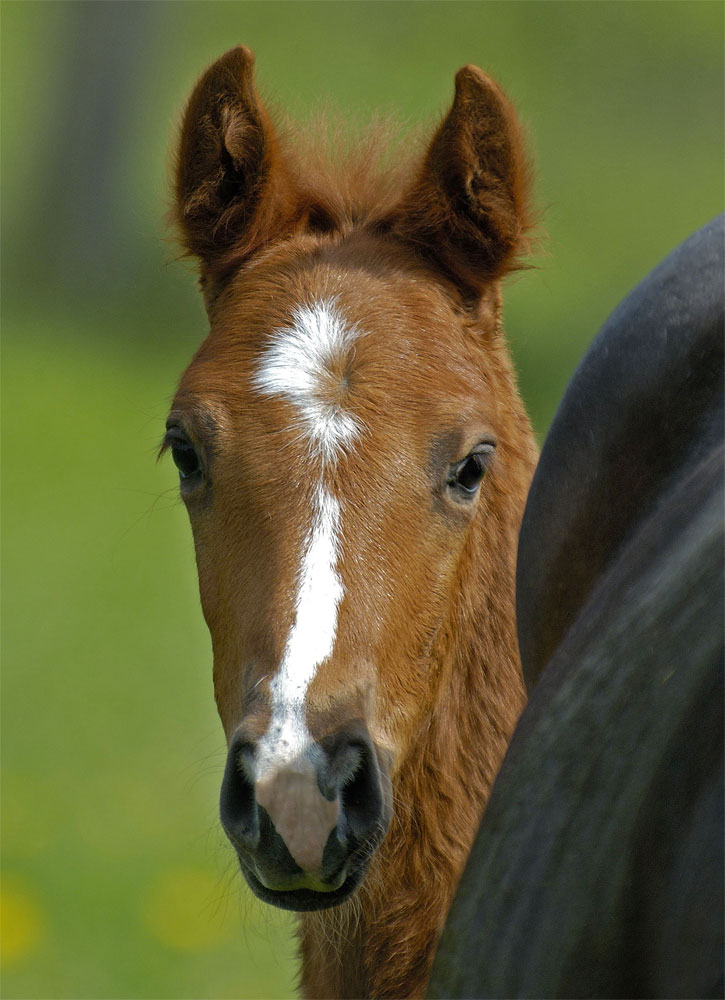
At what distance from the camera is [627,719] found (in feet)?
4.10

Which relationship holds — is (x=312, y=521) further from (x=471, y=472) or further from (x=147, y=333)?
(x=147, y=333)

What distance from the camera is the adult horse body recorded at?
5.70ft

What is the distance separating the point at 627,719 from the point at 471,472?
89 centimetres

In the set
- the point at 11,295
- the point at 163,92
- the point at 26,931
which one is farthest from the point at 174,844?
the point at 163,92

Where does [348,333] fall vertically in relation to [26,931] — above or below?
above

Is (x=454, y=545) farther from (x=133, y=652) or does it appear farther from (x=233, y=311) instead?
(x=133, y=652)

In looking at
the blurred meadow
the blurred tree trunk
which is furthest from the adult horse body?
the blurred tree trunk

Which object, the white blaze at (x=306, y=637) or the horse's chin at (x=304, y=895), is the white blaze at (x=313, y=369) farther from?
the horse's chin at (x=304, y=895)

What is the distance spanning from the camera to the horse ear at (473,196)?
2.24 meters

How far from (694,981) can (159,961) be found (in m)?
3.61

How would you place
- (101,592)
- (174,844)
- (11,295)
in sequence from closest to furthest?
(174,844) < (101,592) < (11,295)

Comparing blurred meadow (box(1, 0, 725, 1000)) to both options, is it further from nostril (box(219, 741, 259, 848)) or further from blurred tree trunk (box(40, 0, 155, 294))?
nostril (box(219, 741, 259, 848))

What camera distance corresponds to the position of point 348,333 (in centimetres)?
205

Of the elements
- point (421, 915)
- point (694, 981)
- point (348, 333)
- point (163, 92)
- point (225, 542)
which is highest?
point (348, 333)
